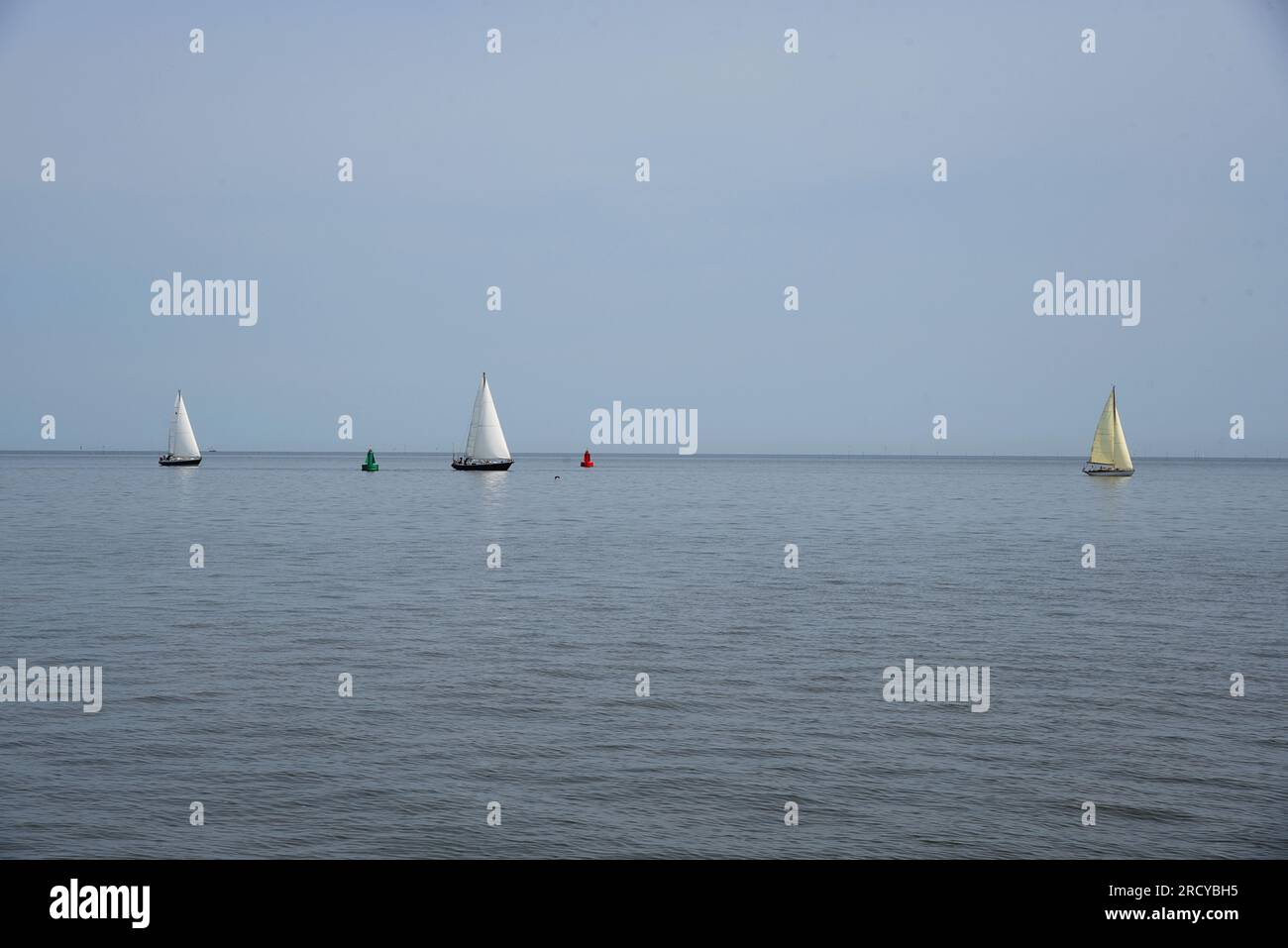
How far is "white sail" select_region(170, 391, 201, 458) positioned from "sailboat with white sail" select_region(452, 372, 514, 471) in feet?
168

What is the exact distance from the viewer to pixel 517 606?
129 ft

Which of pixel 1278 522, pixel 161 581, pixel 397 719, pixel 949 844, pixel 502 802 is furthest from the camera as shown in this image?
pixel 1278 522

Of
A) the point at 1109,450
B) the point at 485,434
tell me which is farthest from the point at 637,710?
the point at 1109,450

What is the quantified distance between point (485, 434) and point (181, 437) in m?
64.8

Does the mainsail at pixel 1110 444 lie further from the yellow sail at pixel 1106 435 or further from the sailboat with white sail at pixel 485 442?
the sailboat with white sail at pixel 485 442

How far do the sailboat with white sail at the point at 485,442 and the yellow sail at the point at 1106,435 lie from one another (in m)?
81.6

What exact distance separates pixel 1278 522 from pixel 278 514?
8498 centimetres

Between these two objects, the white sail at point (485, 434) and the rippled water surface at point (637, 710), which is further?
the white sail at point (485, 434)

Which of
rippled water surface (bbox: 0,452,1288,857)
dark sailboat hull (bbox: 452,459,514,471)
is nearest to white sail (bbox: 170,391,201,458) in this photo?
dark sailboat hull (bbox: 452,459,514,471)

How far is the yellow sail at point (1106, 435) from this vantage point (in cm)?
14962

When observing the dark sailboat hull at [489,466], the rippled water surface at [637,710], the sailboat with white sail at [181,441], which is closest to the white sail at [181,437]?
the sailboat with white sail at [181,441]

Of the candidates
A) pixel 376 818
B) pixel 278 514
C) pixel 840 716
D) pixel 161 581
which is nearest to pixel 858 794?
pixel 840 716
